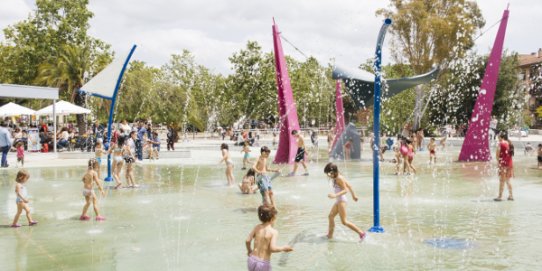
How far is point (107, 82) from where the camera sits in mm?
15414

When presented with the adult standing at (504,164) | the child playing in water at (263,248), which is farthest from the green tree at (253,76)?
the child playing in water at (263,248)

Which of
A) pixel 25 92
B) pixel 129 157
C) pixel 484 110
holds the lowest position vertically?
pixel 129 157

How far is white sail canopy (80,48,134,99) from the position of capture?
15.1m

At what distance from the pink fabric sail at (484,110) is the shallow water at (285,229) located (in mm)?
5537

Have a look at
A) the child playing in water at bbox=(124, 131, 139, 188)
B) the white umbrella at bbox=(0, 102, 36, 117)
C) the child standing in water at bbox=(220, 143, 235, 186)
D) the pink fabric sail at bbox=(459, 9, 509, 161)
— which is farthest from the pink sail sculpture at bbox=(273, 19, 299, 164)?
the white umbrella at bbox=(0, 102, 36, 117)

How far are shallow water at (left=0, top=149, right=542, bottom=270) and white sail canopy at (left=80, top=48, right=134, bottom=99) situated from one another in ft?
9.03

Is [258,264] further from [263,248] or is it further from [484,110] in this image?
[484,110]

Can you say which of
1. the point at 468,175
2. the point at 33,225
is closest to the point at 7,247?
the point at 33,225

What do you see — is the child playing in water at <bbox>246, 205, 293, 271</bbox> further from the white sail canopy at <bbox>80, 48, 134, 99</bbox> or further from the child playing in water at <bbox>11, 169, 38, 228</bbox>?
the white sail canopy at <bbox>80, 48, 134, 99</bbox>

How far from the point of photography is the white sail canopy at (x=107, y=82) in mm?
15055

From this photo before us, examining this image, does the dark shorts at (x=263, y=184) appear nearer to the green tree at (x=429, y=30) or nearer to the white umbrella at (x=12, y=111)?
the white umbrella at (x=12, y=111)

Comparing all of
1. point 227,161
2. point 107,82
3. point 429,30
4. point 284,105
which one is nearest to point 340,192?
point 227,161

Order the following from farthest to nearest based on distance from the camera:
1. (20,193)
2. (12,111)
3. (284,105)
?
(12,111), (284,105), (20,193)

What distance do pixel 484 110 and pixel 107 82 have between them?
13.8 metres
